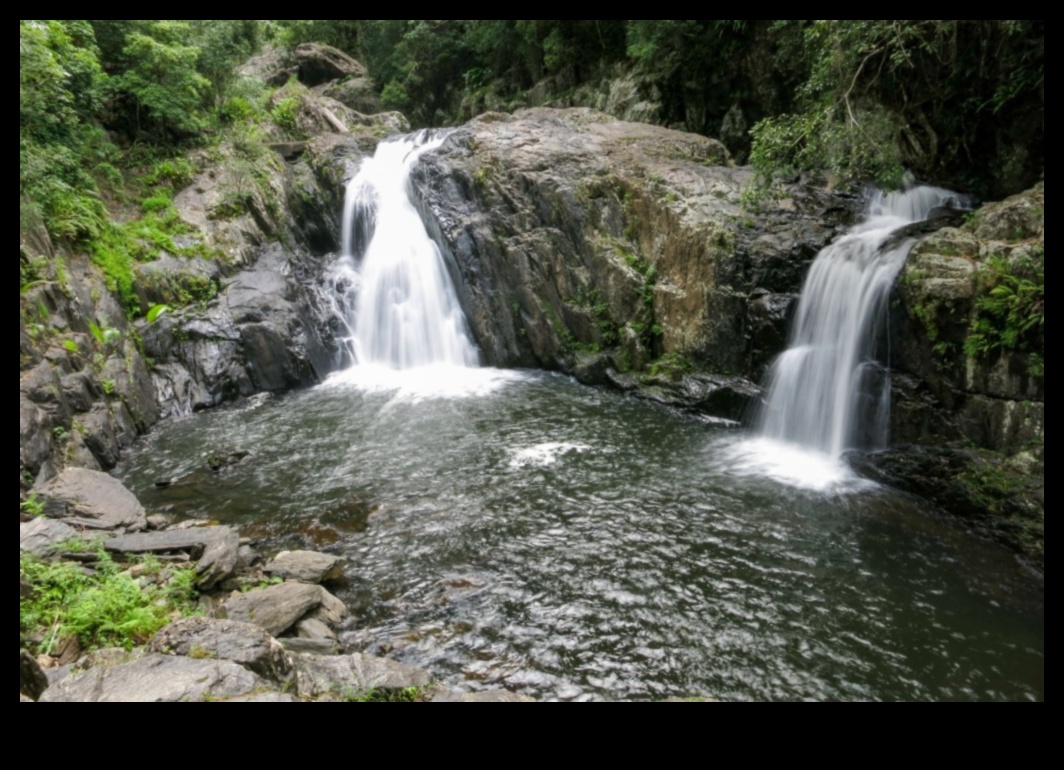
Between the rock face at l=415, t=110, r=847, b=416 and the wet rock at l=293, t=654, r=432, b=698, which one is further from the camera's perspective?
the rock face at l=415, t=110, r=847, b=416

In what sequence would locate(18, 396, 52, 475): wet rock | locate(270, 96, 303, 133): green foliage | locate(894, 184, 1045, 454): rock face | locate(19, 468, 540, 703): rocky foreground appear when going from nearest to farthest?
1. locate(19, 468, 540, 703): rocky foreground
2. locate(894, 184, 1045, 454): rock face
3. locate(18, 396, 52, 475): wet rock
4. locate(270, 96, 303, 133): green foliage

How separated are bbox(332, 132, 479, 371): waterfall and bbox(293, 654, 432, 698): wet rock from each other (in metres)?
12.3

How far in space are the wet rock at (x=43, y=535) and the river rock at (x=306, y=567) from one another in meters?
2.48

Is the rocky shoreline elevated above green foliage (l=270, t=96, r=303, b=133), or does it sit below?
below

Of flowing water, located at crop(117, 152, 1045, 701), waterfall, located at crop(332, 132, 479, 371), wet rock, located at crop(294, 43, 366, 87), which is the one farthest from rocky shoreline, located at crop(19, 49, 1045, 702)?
wet rock, located at crop(294, 43, 366, 87)

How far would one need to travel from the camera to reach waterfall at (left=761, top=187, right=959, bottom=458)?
31.9 ft

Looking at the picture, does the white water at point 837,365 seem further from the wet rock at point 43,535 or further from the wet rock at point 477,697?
the wet rock at point 43,535

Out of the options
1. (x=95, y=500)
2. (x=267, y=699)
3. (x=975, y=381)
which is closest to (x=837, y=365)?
A: (x=975, y=381)

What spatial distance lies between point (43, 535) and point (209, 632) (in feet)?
12.6

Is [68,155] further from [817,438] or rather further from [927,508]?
[927,508]

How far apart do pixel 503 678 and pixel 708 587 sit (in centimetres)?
286

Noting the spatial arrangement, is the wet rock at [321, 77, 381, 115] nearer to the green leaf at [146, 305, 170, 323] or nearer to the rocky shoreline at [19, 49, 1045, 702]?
the rocky shoreline at [19, 49, 1045, 702]

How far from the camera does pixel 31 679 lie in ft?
13.1
